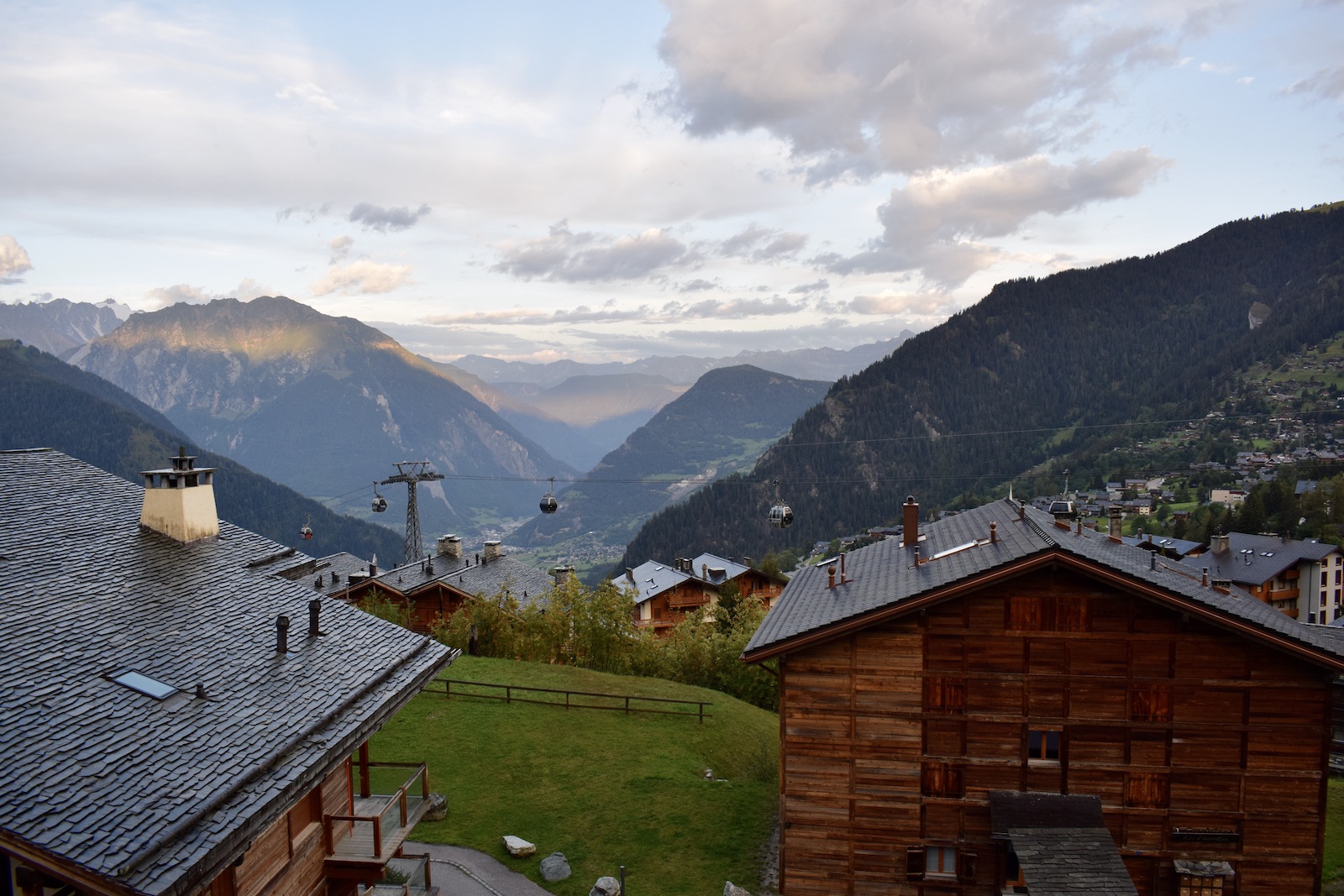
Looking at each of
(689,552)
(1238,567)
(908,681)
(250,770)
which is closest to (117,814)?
(250,770)

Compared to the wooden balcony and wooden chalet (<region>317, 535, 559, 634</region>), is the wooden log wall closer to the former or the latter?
the wooden balcony

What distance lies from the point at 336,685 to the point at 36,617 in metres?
4.42

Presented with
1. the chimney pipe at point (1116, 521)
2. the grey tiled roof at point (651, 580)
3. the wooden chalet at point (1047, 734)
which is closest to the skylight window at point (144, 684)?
the wooden chalet at point (1047, 734)

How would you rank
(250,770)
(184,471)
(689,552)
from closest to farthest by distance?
(250,770) < (184,471) < (689,552)

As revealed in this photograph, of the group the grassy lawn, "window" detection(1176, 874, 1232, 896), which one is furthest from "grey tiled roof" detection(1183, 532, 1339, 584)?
"window" detection(1176, 874, 1232, 896)

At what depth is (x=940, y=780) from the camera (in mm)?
20531

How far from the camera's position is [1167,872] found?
20016 mm

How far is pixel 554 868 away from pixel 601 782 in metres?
5.98

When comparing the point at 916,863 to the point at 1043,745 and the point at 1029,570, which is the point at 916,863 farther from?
the point at 1029,570

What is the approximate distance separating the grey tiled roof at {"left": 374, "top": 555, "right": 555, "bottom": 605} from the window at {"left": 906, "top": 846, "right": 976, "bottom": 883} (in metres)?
A: 35.5

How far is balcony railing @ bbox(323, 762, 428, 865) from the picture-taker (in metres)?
15.3

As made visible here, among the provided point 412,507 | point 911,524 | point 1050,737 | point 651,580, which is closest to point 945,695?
point 1050,737

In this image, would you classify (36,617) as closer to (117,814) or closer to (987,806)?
(117,814)

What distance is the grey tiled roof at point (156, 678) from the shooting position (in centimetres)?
913
